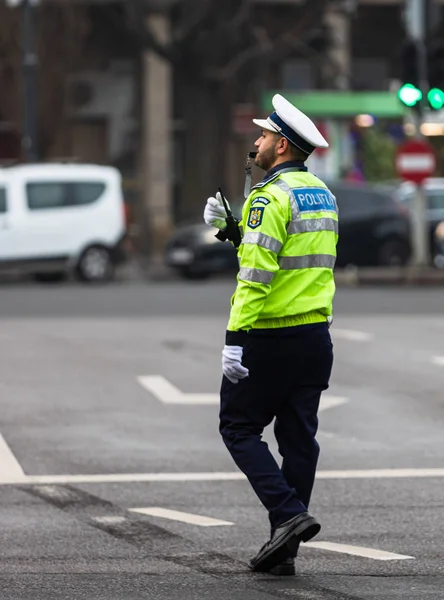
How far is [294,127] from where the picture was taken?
685cm

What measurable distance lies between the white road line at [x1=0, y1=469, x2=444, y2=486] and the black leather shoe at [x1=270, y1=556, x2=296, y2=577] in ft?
8.48

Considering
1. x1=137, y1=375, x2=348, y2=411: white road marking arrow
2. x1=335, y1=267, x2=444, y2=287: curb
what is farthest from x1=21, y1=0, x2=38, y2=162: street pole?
x1=137, y1=375, x2=348, y2=411: white road marking arrow

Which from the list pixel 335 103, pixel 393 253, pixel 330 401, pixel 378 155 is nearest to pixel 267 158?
pixel 330 401

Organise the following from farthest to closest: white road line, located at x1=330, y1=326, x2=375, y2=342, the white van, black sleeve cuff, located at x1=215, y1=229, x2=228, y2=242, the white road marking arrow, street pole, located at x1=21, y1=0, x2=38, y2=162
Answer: street pole, located at x1=21, y1=0, x2=38, y2=162 → the white van → white road line, located at x1=330, y1=326, x2=375, y2=342 → the white road marking arrow → black sleeve cuff, located at x1=215, y1=229, x2=228, y2=242

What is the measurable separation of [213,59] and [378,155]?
7.17 m

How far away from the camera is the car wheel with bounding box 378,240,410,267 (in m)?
29.8

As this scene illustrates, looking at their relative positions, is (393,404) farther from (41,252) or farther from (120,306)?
(41,252)

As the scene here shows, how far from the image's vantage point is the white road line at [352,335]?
16.9 metres

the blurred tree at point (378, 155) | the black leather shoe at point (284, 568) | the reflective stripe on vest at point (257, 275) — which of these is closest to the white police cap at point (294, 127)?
the reflective stripe on vest at point (257, 275)

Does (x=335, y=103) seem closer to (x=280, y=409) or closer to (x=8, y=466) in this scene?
(x=8, y=466)

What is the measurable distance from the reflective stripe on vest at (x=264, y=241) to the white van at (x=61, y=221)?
21.3m

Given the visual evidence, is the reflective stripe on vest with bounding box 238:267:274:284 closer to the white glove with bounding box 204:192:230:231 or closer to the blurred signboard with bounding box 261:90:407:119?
the white glove with bounding box 204:192:230:231

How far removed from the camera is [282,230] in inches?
265

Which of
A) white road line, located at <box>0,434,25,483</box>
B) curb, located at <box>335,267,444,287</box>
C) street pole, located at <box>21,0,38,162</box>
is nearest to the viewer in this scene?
white road line, located at <box>0,434,25,483</box>
